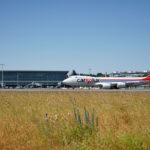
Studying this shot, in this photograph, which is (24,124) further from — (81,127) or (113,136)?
(113,136)

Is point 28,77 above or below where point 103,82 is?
above

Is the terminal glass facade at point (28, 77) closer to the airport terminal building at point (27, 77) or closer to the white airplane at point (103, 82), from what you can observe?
the airport terminal building at point (27, 77)

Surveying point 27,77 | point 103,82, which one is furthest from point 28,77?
point 103,82

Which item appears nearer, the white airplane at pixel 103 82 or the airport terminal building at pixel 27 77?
the white airplane at pixel 103 82

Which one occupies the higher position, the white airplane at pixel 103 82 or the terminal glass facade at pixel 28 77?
the terminal glass facade at pixel 28 77

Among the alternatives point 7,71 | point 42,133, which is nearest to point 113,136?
point 42,133

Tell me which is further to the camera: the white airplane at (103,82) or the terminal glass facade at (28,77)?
the terminal glass facade at (28,77)

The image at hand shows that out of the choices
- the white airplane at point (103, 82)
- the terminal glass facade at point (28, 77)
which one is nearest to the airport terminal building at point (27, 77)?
the terminal glass facade at point (28, 77)

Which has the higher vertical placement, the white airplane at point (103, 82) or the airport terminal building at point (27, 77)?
the airport terminal building at point (27, 77)

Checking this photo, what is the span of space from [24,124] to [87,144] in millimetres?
3720

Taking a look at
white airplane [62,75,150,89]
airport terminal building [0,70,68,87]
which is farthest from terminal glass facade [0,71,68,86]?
white airplane [62,75,150,89]

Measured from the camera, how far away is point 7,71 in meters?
159

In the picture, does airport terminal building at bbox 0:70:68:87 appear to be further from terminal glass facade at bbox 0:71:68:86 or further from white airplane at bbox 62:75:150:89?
white airplane at bbox 62:75:150:89

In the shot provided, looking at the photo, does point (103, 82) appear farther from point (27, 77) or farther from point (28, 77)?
point (27, 77)
